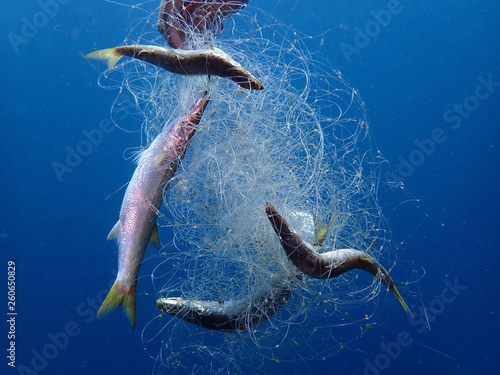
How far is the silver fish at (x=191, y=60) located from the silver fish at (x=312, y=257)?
77 centimetres

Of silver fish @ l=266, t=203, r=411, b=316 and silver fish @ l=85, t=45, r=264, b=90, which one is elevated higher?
silver fish @ l=85, t=45, r=264, b=90

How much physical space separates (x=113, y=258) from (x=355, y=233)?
5404mm

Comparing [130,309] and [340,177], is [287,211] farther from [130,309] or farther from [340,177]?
[130,309]

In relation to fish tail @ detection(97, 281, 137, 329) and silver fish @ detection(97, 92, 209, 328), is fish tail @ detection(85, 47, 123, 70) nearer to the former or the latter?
silver fish @ detection(97, 92, 209, 328)

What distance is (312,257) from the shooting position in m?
2.25

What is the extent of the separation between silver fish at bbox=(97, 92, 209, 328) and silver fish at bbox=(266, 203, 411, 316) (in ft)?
2.71

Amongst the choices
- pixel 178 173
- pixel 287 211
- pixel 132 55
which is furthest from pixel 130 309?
pixel 132 55

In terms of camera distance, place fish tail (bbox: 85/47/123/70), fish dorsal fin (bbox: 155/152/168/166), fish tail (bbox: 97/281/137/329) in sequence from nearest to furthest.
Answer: fish tail (bbox: 85/47/123/70) < fish dorsal fin (bbox: 155/152/168/166) < fish tail (bbox: 97/281/137/329)

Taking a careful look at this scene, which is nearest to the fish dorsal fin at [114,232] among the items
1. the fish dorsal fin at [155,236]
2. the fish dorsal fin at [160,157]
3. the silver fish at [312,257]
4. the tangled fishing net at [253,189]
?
the fish dorsal fin at [155,236]

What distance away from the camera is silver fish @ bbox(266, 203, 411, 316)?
2.12 m

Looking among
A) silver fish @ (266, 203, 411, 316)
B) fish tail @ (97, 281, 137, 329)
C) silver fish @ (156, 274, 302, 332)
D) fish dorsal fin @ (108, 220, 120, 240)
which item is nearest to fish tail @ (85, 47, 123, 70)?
fish dorsal fin @ (108, 220, 120, 240)

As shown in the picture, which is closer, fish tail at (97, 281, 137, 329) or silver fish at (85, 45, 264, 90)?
silver fish at (85, 45, 264, 90)

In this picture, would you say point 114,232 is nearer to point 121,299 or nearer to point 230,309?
point 121,299

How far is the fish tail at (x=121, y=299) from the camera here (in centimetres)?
266
